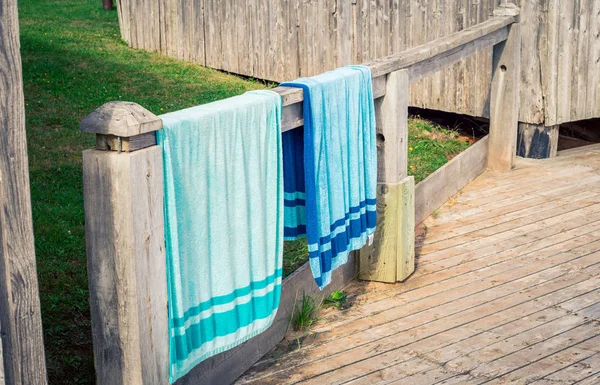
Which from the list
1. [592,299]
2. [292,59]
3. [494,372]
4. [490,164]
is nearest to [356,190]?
[494,372]

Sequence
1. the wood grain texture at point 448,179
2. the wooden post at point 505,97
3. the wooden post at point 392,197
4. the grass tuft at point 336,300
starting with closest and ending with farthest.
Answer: the grass tuft at point 336,300 < the wooden post at point 392,197 < the wood grain texture at point 448,179 < the wooden post at point 505,97

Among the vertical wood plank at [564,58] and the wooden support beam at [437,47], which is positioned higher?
the wooden support beam at [437,47]

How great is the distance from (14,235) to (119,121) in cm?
65

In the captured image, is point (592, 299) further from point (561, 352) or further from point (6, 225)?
point (6, 225)

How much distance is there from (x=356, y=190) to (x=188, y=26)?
848cm

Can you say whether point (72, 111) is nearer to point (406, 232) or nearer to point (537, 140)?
point (537, 140)

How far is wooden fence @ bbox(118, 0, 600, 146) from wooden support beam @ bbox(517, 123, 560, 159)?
0.06 feet

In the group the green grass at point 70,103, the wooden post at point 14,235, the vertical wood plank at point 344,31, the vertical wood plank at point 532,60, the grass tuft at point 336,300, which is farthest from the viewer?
the vertical wood plank at point 344,31

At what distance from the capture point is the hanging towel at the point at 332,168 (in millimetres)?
4590

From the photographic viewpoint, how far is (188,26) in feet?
42.7

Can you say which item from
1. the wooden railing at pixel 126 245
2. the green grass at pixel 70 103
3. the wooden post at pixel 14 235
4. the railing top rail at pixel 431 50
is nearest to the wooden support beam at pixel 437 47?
the railing top rail at pixel 431 50

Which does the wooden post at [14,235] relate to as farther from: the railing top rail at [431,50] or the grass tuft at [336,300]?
the grass tuft at [336,300]

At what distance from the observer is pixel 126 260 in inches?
129

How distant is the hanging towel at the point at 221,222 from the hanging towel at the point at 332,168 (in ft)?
1.30
